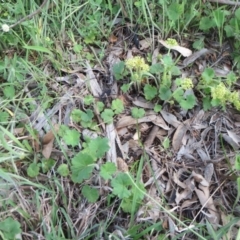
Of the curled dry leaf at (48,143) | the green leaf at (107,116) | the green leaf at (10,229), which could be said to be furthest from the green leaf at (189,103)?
the green leaf at (10,229)

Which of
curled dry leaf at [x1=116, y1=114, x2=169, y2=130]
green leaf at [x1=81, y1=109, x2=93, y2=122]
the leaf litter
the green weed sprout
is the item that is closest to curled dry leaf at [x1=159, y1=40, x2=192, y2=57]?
the leaf litter

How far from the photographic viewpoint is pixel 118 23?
2057 mm

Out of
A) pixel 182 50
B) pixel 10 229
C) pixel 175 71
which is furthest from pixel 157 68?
pixel 10 229

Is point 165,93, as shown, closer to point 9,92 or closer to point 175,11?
point 175,11

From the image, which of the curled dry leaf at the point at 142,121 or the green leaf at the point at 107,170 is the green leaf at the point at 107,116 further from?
the green leaf at the point at 107,170

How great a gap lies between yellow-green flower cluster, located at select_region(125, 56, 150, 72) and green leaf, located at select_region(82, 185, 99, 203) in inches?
20.2

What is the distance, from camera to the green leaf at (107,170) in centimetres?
157

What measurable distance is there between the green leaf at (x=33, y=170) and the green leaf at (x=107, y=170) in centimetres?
26

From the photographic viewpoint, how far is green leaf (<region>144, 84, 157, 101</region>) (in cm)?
181

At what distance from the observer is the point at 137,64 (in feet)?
5.74

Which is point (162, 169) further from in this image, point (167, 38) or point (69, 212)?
point (167, 38)

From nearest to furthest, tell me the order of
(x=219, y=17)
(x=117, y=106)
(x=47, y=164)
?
(x=47, y=164)
(x=117, y=106)
(x=219, y=17)

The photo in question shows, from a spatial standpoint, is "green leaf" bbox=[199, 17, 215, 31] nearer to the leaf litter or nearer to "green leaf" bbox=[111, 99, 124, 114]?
the leaf litter

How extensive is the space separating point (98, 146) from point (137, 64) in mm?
368
